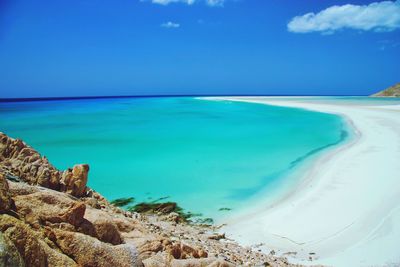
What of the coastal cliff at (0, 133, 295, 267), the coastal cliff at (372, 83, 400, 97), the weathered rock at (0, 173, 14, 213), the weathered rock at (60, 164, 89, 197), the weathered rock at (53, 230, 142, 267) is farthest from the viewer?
the coastal cliff at (372, 83, 400, 97)

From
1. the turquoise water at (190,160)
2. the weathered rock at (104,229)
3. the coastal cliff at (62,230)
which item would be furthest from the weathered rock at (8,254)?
the turquoise water at (190,160)

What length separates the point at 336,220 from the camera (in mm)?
7766

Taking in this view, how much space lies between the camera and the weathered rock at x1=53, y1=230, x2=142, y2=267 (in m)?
2.97

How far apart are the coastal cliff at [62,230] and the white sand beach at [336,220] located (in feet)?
5.27

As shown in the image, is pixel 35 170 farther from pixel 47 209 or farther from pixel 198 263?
pixel 198 263

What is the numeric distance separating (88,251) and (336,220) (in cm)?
651

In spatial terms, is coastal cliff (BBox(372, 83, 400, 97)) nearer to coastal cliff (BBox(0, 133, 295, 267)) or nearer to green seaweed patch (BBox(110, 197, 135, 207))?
green seaweed patch (BBox(110, 197, 135, 207))

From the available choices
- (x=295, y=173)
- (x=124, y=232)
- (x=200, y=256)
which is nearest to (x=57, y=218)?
(x=124, y=232)

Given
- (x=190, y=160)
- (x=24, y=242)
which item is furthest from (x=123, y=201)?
(x=24, y=242)

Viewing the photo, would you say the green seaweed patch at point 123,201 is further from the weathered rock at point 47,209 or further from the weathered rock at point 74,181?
the weathered rock at point 47,209

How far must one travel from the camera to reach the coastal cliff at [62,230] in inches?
98.4

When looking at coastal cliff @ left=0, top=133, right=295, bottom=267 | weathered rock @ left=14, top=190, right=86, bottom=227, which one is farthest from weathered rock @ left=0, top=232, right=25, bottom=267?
weathered rock @ left=14, top=190, right=86, bottom=227

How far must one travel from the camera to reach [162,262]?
3625 millimetres

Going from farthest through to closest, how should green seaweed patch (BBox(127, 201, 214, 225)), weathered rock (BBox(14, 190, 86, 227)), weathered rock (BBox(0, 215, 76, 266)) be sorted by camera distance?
green seaweed patch (BBox(127, 201, 214, 225)) < weathered rock (BBox(14, 190, 86, 227)) < weathered rock (BBox(0, 215, 76, 266))
